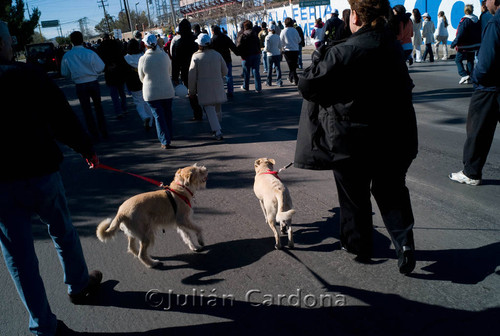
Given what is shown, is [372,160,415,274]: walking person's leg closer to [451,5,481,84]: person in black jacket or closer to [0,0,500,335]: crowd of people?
[0,0,500,335]: crowd of people

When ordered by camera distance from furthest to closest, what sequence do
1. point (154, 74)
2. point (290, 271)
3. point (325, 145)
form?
point (154, 74), point (290, 271), point (325, 145)

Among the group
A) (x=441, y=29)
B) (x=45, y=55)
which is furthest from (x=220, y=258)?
(x=45, y=55)

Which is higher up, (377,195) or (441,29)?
(441,29)

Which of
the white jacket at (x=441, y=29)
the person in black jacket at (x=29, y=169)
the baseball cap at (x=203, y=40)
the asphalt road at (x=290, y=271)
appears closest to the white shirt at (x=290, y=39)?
the baseball cap at (x=203, y=40)

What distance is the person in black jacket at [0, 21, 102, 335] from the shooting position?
8.11ft

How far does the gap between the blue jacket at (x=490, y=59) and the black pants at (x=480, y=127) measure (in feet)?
0.43

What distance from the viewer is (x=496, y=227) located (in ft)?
12.5

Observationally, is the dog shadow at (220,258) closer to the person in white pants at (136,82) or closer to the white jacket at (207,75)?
the white jacket at (207,75)

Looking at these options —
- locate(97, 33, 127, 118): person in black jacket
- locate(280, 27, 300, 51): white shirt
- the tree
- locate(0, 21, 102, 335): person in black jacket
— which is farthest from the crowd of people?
the tree

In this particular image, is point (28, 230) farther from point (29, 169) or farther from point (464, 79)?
point (464, 79)

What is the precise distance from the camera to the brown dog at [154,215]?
3.39 m

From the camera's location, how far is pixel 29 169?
2.52 m

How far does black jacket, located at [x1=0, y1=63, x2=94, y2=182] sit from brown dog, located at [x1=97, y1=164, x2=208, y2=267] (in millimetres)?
857

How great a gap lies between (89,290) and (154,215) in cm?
84
